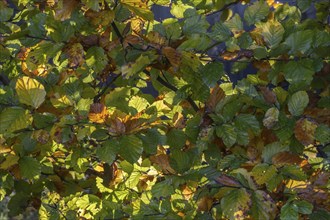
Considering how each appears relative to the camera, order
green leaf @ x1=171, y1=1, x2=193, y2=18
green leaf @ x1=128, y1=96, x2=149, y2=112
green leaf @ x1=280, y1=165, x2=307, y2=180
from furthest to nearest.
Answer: green leaf @ x1=171, y1=1, x2=193, y2=18, green leaf @ x1=128, y1=96, x2=149, y2=112, green leaf @ x1=280, y1=165, x2=307, y2=180

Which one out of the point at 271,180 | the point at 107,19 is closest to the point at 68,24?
the point at 107,19

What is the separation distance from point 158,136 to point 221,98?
0.32m

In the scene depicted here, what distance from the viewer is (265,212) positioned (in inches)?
65.9

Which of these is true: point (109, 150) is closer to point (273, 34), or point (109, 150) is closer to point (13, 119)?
point (13, 119)

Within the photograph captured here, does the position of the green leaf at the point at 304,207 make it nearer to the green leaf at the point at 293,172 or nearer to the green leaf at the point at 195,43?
the green leaf at the point at 293,172

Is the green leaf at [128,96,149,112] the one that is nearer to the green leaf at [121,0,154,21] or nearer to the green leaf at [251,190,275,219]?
the green leaf at [121,0,154,21]

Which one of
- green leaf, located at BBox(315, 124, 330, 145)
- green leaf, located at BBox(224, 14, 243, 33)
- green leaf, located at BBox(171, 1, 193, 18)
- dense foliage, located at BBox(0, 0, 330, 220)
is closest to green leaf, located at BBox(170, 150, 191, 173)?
dense foliage, located at BBox(0, 0, 330, 220)

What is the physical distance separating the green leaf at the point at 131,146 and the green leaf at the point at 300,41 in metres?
0.65

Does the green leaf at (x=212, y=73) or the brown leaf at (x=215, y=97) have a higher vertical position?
the green leaf at (x=212, y=73)

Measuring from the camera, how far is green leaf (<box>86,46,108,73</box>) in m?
1.97

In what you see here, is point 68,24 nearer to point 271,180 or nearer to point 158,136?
point 158,136

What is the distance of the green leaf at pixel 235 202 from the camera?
65.1 inches

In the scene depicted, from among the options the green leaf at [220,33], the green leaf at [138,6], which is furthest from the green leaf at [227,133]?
the green leaf at [138,6]

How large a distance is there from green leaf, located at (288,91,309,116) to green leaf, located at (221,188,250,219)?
41cm
